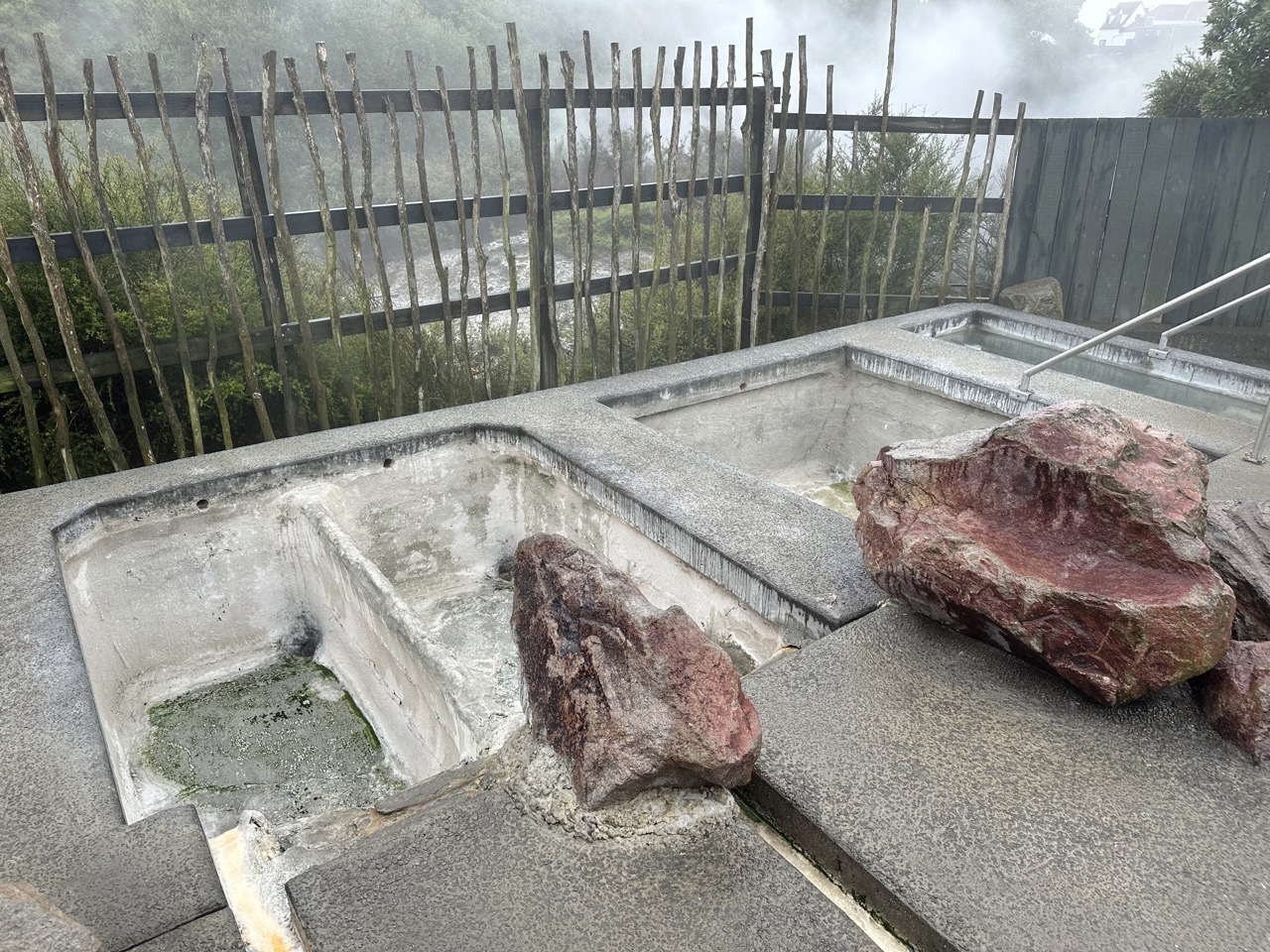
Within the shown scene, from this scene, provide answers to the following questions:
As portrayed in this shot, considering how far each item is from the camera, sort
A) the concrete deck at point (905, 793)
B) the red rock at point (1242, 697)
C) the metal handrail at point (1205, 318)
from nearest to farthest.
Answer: the concrete deck at point (905, 793)
the red rock at point (1242, 697)
the metal handrail at point (1205, 318)

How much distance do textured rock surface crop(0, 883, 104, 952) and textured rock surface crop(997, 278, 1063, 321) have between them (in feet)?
23.2

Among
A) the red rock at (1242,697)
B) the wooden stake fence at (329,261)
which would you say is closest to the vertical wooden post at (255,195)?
the wooden stake fence at (329,261)

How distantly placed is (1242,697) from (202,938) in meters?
2.52

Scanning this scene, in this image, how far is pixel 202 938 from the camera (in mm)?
1763

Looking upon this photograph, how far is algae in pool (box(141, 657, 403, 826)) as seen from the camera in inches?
131

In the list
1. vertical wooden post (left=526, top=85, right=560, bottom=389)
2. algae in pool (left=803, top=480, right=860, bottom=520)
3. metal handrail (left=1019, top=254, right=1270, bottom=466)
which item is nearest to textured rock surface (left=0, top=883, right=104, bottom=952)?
metal handrail (left=1019, top=254, right=1270, bottom=466)

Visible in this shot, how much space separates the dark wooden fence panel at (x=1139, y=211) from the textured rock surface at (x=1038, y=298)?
106 mm

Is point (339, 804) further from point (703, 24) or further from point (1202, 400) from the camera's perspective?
point (703, 24)

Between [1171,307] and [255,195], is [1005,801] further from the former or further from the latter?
[255,195]

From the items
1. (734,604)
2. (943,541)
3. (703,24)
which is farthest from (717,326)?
(703,24)

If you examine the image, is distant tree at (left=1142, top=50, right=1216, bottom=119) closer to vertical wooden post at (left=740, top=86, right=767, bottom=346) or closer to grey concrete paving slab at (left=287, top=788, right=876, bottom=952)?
vertical wooden post at (left=740, top=86, right=767, bottom=346)

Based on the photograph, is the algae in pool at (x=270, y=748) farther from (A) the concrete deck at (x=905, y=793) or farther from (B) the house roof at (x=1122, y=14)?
(B) the house roof at (x=1122, y=14)

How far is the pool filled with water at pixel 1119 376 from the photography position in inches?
195

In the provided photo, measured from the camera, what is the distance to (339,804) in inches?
130
